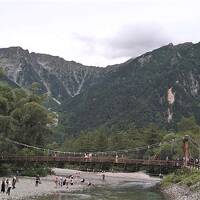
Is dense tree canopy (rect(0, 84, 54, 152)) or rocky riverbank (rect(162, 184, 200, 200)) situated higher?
dense tree canopy (rect(0, 84, 54, 152))

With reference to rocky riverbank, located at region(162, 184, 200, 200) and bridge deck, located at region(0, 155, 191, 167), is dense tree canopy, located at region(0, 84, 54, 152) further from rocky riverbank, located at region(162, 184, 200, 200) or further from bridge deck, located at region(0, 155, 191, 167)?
rocky riverbank, located at region(162, 184, 200, 200)

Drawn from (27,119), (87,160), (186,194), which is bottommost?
(186,194)

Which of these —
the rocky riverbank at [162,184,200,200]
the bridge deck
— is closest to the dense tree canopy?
the bridge deck

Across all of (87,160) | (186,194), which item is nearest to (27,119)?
(87,160)

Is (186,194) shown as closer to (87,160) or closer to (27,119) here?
(87,160)

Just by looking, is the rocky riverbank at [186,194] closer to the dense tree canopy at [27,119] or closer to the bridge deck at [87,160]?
the bridge deck at [87,160]

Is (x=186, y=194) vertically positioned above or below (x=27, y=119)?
below

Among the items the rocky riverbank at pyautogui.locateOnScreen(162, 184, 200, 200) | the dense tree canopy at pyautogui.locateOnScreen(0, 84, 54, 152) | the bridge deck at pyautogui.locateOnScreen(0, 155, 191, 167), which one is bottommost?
the rocky riverbank at pyautogui.locateOnScreen(162, 184, 200, 200)

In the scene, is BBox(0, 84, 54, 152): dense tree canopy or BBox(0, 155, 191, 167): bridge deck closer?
BBox(0, 155, 191, 167): bridge deck

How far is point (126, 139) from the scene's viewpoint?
436ft

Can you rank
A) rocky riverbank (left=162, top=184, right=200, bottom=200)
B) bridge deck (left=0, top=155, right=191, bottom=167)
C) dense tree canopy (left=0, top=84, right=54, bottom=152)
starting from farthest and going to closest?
dense tree canopy (left=0, top=84, right=54, bottom=152), bridge deck (left=0, top=155, right=191, bottom=167), rocky riverbank (left=162, top=184, right=200, bottom=200)

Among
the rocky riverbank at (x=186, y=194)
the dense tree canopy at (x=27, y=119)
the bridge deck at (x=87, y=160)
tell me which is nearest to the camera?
the rocky riverbank at (x=186, y=194)

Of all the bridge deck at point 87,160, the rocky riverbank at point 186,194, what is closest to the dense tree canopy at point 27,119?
the bridge deck at point 87,160

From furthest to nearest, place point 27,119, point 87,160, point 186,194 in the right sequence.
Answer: point 27,119
point 87,160
point 186,194
